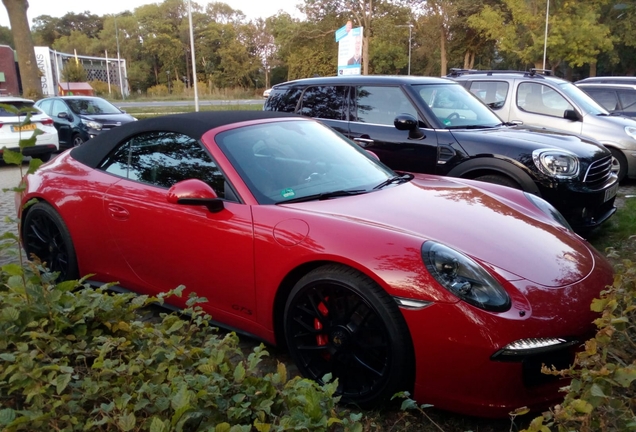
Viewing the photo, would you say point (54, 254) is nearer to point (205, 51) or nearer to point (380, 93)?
point (380, 93)

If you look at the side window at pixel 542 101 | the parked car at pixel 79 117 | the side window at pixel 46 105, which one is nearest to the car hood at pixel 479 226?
the side window at pixel 542 101

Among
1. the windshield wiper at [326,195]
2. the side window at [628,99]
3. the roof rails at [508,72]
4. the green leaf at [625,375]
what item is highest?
the roof rails at [508,72]

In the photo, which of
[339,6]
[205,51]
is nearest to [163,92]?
[205,51]

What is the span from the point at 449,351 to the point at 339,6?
48.4 m

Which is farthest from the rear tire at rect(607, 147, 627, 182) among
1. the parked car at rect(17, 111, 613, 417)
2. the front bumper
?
the front bumper

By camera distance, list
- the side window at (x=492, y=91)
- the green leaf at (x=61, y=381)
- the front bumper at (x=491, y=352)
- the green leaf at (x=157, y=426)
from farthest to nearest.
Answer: the side window at (x=492, y=91), the front bumper at (x=491, y=352), the green leaf at (x=61, y=381), the green leaf at (x=157, y=426)

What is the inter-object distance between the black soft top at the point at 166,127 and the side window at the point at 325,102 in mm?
2720

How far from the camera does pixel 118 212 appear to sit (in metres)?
3.94

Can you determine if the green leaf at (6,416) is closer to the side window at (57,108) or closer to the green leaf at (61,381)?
the green leaf at (61,381)

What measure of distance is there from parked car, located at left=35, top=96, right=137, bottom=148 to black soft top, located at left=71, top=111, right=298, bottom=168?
10.2m

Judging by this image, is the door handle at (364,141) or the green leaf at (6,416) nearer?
the green leaf at (6,416)

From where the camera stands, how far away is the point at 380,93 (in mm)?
6680

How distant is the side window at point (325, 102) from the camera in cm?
696

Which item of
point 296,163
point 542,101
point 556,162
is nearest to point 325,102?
point 556,162
